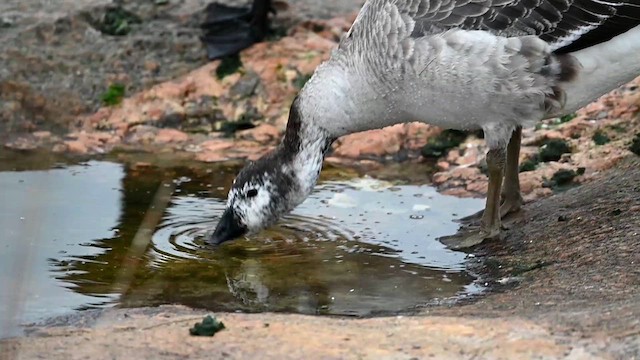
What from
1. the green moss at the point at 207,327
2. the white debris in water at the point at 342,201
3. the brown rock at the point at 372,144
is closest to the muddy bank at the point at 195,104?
the brown rock at the point at 372,144

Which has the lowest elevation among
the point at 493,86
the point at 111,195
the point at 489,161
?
the point at 111,195

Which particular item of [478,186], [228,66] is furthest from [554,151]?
[228,66]

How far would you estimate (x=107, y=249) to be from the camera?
648 cm

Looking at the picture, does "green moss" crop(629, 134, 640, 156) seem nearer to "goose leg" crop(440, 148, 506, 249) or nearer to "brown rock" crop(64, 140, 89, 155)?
"goose leg" crop(440, 148, 506, 249)

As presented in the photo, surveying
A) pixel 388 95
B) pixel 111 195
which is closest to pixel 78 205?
pixel 111 195

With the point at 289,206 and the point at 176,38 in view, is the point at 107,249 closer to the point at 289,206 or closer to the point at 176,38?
the point at 289,206

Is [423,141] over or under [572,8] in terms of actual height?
under

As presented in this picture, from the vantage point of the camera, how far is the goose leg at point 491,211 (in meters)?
6.52

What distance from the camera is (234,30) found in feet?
30.8

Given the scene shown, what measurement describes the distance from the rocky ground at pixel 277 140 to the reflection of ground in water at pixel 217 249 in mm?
346

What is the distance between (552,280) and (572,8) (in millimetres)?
1613

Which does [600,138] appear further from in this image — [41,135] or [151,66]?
[41,135]

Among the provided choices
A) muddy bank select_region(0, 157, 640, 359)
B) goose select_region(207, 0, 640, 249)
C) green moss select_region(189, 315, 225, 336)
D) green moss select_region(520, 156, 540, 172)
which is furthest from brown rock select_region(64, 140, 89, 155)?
green moss select_region(189, 315, 225, 336)

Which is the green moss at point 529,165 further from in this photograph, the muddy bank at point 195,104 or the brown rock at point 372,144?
the brown rock at point 372,144
